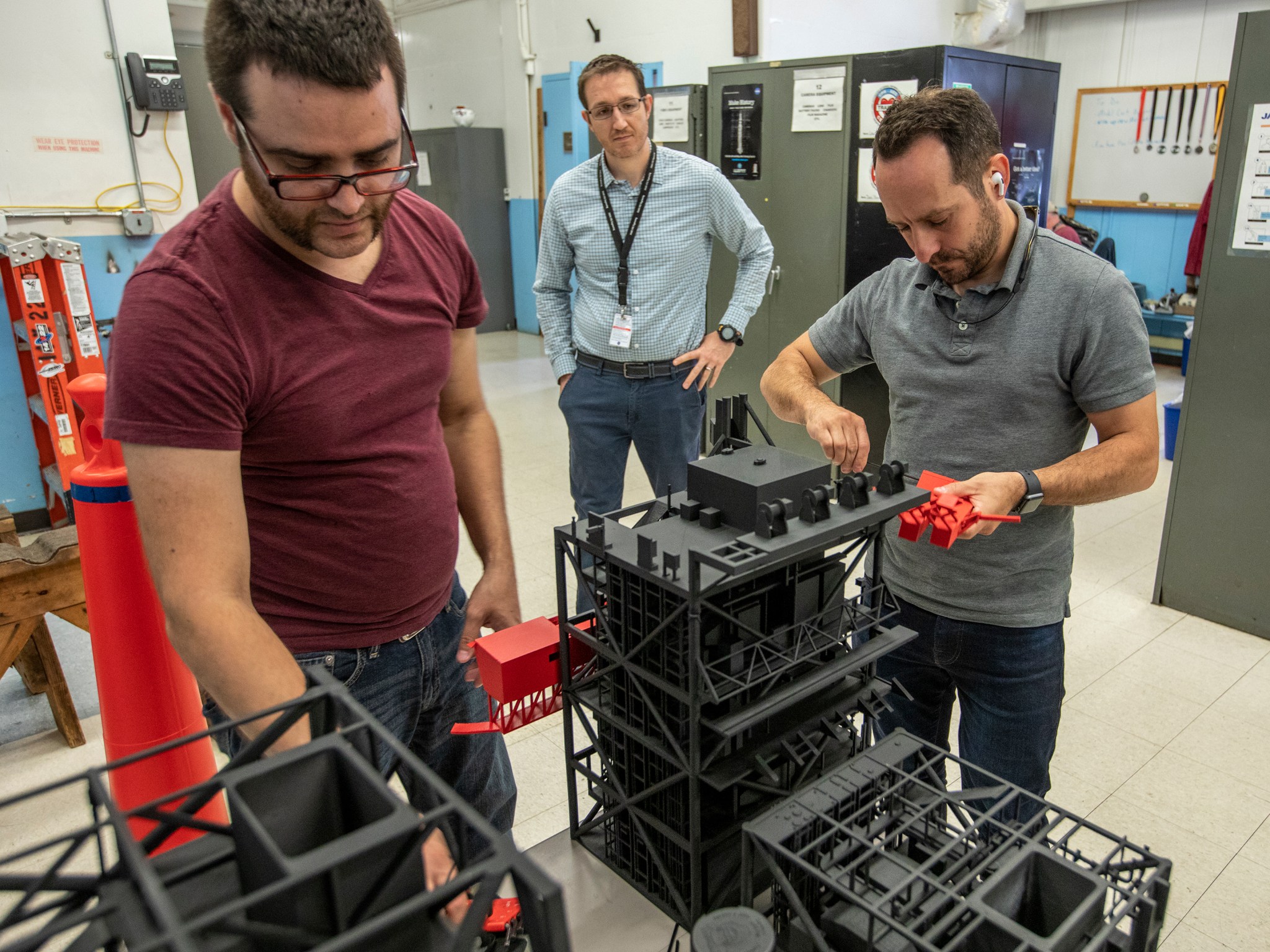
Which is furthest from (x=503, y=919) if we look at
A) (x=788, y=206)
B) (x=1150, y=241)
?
(x=1150, y=241)

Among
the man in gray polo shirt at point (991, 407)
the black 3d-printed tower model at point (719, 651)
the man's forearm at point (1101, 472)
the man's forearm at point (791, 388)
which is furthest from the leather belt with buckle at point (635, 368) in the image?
the black 3d-printed tower model at point (719, 651)

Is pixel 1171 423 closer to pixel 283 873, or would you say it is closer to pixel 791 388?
pixel 791 388

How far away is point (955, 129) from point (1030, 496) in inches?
20.5

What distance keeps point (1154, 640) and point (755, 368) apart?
6.78ft

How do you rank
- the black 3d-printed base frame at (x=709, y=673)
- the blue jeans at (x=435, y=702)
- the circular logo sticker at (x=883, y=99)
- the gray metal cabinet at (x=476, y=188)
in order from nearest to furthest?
the black 3d-printed base frame at (x=709, y=673) → the blue jeans at (x=435, y=702) → the circular logo sticker at (x=883, y=99) → the gray metal cabinet at (x=476, y=188)

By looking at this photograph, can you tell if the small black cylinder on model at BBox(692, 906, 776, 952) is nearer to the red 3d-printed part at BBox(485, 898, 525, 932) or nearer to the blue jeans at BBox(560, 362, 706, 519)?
the red 3d-printed part at BBox(485, 898, 525, 932)

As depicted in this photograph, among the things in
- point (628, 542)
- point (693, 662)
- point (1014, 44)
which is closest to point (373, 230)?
point (628, 542)

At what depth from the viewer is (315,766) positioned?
571mm

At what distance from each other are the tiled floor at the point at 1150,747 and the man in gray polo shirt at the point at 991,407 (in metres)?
0.80

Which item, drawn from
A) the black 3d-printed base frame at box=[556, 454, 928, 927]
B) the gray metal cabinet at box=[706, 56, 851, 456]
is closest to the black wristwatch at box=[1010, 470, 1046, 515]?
the black 3d-printed base frame at box=[556, 454, 928, 927]

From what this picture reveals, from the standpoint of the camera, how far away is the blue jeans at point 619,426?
2.74 m

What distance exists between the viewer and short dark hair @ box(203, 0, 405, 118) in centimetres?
84

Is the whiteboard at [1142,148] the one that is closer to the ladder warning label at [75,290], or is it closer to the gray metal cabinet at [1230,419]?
the gray metal cabinet at [1230,419]

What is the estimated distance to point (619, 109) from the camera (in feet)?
8.54
